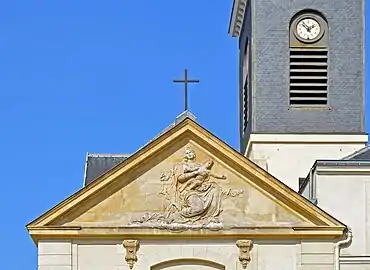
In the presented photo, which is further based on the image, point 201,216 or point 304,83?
point 304,83

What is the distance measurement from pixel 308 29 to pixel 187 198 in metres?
11.4

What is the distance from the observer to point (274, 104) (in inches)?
1668

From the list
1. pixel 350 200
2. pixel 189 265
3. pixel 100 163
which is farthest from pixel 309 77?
pixel 189 265

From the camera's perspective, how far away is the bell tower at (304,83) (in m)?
42.2

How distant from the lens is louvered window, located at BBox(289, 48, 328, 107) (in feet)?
139

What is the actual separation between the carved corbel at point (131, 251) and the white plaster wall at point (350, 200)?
4715mm

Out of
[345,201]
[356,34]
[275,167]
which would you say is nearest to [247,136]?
[275,167]

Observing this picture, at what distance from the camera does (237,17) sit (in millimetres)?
48031

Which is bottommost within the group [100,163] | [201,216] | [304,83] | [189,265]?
[189,265]

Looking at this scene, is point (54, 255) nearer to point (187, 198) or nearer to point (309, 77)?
point (187, 198)

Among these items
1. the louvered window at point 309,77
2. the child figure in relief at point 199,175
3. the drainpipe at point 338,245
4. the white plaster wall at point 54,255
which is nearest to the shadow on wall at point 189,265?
the child figure in relief at point 199,175

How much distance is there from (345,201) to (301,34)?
32.7ft

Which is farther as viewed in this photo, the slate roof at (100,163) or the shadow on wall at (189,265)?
the slate roof at (100,163)

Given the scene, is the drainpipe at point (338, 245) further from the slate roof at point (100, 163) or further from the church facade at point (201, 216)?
the slate roof at point (100, 163)
